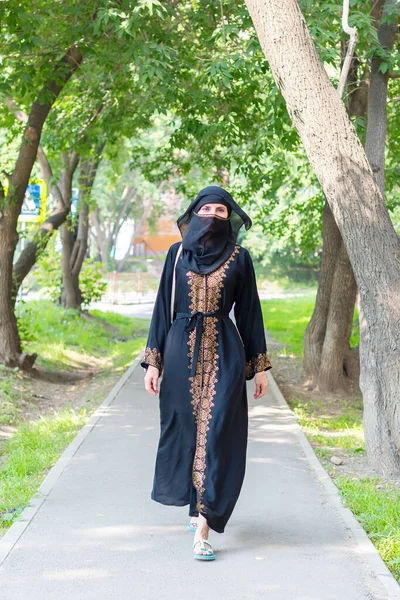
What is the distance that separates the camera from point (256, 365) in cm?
556

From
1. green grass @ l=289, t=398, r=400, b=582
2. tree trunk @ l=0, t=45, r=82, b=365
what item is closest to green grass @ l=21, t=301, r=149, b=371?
tree trunk @ l=0, t=45, r=82, b=365

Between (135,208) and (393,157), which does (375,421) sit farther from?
(135,208)

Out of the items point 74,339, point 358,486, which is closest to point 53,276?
point 74,339

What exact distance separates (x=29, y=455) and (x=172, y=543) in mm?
3103

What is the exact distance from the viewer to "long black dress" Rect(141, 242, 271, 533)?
5289 mm

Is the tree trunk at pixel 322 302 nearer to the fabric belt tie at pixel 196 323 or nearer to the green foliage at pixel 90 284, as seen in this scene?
the fabric belt tie at pixel 196 323

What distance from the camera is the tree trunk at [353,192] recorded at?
733cm

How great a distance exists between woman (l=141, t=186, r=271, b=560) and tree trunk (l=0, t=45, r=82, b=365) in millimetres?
8120

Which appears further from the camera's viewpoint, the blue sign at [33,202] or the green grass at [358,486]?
the blue sign at [33,202]

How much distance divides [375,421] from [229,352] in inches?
109

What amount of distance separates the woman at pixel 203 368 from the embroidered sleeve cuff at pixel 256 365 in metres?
0.01

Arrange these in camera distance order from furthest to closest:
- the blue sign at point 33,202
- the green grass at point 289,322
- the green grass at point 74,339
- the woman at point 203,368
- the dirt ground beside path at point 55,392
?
1. the green grass at point 289,322
2. the green grass at point 74,339
3. the blue sign at point 33,202
4. the dirt ground beside path at point 55,392
5. the woman at point 203,368

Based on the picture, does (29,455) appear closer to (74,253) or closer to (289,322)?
(74,253)

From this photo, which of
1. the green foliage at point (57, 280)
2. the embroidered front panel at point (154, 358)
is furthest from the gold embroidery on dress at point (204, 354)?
the green foliage at point (57, 280)
